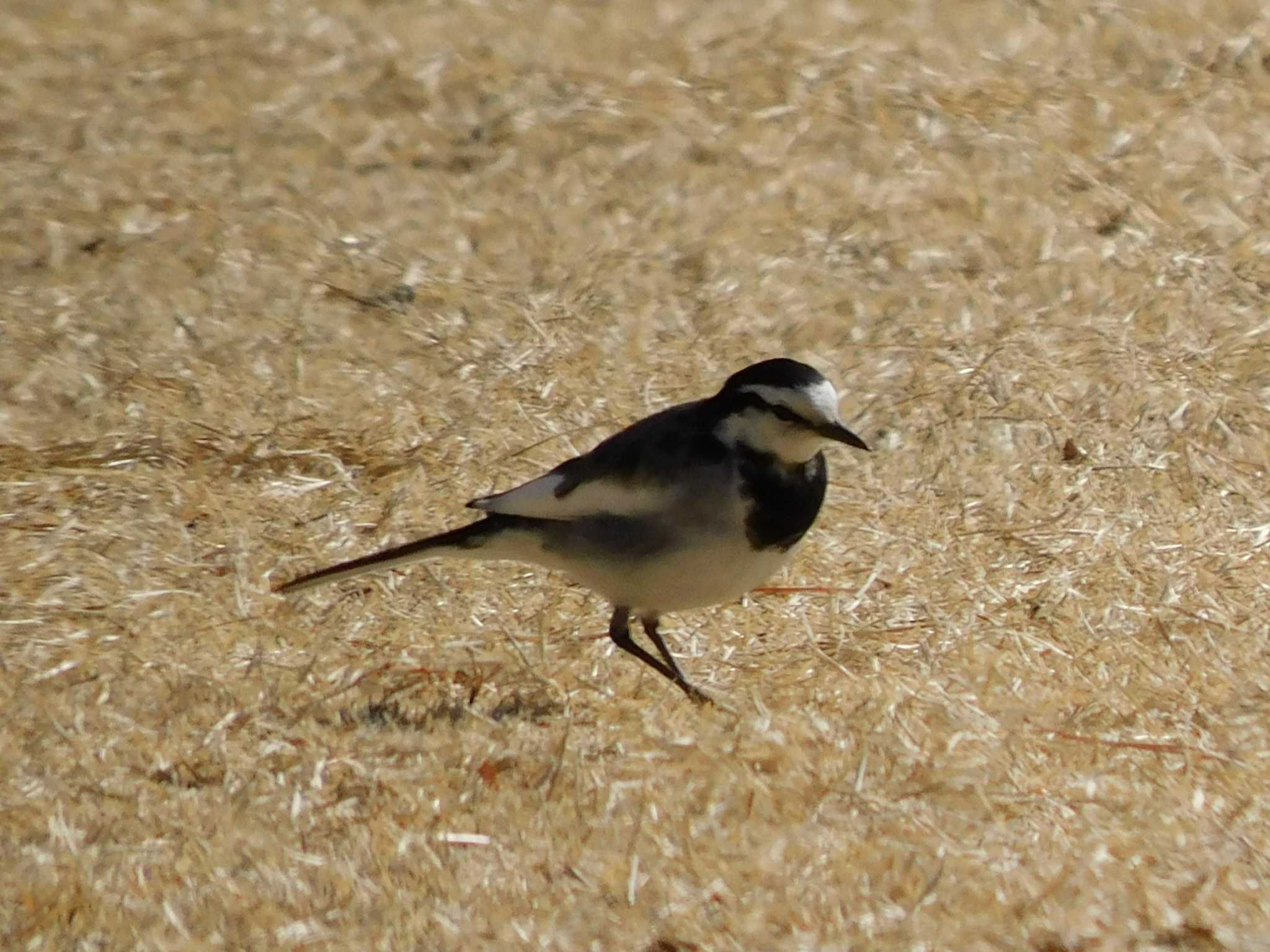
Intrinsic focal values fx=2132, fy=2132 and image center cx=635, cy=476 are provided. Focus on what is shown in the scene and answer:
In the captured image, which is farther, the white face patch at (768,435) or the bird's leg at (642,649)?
the bird's leg at (642,649)

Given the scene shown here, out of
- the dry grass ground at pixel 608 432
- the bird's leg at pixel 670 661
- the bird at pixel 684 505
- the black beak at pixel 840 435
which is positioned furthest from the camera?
the bird's leg at pixel 670 661

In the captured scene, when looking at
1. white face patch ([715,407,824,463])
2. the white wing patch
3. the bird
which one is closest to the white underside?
the bird

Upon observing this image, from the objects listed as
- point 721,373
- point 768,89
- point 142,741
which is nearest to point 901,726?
point 142,741

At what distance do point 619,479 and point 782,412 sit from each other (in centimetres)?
42

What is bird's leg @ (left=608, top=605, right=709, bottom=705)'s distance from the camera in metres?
5.08

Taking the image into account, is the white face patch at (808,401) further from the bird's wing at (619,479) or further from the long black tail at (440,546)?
the long black tail at (440,546)

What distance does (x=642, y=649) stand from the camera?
17.1 ft

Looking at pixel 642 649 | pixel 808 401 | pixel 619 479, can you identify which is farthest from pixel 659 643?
pixel 808 401

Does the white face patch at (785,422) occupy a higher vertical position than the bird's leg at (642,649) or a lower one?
higher

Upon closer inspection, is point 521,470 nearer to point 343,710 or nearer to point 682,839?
point 343,710

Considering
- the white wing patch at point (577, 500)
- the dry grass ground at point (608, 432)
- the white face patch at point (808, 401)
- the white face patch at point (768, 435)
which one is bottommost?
the dry grass ground at point (608, 432)

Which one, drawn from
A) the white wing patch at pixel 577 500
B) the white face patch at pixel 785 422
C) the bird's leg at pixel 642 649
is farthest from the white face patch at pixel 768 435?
the bird's leg at pixel 642 649

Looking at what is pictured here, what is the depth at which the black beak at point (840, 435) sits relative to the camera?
468cm

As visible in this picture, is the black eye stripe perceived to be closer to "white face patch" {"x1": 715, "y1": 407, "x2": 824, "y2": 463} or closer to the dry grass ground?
"white face patch" {"x1": 715, "y1": 407, "x2": 824, "y2": 463}
